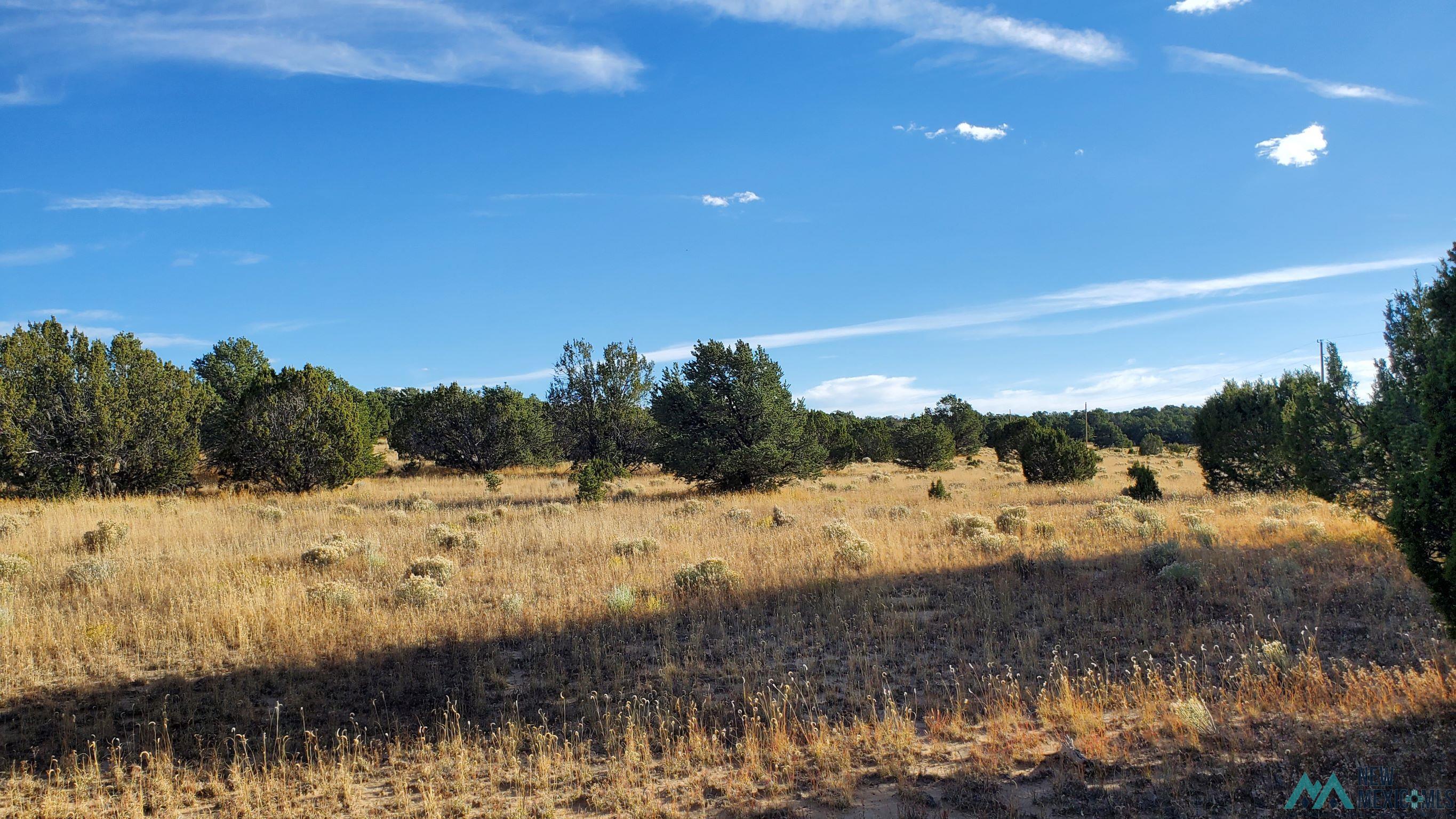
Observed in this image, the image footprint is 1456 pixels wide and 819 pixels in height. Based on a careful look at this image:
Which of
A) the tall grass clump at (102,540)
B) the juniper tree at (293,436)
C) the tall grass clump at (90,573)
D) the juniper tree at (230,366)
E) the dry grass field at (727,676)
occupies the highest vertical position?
the juniper tree at (230,366)

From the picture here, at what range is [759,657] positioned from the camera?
6.84m

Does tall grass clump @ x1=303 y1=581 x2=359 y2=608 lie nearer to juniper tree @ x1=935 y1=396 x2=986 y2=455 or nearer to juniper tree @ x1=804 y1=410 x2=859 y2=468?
juniper tree @ x1=804 y1=410 x2=859 y2=468

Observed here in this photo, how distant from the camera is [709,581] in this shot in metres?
9.41

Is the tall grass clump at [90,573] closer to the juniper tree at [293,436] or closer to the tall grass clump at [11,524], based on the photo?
the tall grass clump at [11,524]

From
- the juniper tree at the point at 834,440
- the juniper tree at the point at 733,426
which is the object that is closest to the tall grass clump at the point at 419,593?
the juniper tree at the point at 733,426

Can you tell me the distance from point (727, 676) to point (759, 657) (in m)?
0.44

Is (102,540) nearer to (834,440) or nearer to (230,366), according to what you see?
(834,440)

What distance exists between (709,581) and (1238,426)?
19.1 meters

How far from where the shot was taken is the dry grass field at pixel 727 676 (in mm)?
4582

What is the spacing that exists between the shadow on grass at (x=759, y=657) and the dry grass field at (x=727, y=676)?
0.04 m

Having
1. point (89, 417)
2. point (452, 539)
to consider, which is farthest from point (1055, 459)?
point (89, 417)

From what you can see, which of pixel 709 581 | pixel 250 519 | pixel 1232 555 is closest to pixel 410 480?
pixel 250 519

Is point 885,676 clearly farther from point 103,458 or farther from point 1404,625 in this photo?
point 103,458

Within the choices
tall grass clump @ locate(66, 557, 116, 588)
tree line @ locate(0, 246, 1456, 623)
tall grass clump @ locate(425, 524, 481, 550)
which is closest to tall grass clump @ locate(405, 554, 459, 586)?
tall grass clump @ locate(425, 524, 481, 550)
